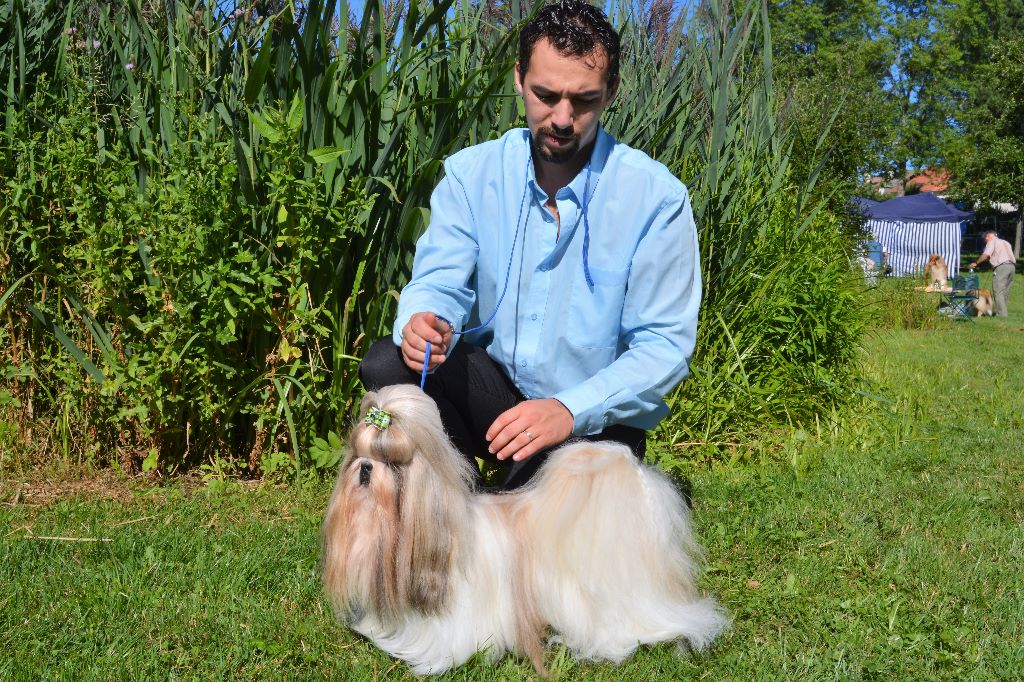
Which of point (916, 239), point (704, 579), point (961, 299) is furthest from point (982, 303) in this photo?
point (704, 579)

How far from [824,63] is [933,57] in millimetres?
4410

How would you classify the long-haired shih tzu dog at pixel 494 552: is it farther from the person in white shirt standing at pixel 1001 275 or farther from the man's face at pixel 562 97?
the person in white shirt standing at pixel 1001 275

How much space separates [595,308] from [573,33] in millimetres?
768

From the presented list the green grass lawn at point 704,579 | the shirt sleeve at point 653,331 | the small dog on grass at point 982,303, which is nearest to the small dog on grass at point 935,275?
the small dog on grass at point 982,303

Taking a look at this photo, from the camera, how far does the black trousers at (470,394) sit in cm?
279

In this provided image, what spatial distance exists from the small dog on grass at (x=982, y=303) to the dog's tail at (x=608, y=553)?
12.8m

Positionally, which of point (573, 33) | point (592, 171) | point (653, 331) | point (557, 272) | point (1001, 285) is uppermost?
point (573, 33)

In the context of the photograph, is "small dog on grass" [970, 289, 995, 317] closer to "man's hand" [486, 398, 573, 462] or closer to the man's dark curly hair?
the man's dark curly hair

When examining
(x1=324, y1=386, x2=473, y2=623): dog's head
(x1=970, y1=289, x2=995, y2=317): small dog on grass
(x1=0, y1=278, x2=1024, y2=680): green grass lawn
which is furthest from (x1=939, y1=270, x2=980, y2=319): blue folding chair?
(x1=324, y1=386, x2=473, y2=623): dog's head

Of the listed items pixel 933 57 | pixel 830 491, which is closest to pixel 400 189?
pixel 830 491

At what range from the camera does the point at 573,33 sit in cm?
245

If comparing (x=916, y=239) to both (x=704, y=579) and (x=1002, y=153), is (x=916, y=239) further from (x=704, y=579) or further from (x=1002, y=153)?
(x=704, y=579)

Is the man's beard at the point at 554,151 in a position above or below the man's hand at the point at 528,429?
above

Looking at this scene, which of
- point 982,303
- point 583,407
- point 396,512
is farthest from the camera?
point 982,303
